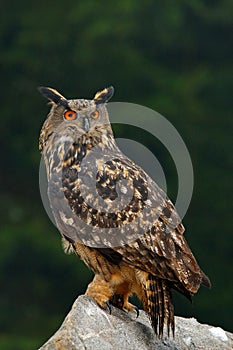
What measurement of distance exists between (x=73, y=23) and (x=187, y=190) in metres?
10.8

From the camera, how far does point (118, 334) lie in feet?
18.4

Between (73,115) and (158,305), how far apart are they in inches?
41.8

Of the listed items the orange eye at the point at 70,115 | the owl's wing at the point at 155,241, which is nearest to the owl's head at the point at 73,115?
the orange eye at the point at 70,115

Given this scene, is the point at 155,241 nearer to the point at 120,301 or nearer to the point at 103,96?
the point at 120,301

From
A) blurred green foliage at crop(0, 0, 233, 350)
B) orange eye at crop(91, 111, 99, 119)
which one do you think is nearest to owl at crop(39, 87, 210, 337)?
orange eye at crop(91, 111, 99, 119)

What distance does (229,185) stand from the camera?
1642 centimetres

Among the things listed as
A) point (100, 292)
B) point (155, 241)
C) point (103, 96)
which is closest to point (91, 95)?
point (103, 96)

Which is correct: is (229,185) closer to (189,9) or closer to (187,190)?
(189,9)

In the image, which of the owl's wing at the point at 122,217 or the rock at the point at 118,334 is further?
the owl's wing at the point at 122,217

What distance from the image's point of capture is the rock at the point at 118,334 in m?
5.40

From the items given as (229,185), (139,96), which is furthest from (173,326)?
(139,96)

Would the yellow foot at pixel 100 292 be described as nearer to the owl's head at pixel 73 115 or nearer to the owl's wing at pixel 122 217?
the owl's wing at pixel 122 217

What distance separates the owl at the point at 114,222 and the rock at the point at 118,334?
8cm

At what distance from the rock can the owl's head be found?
0.87 metres
